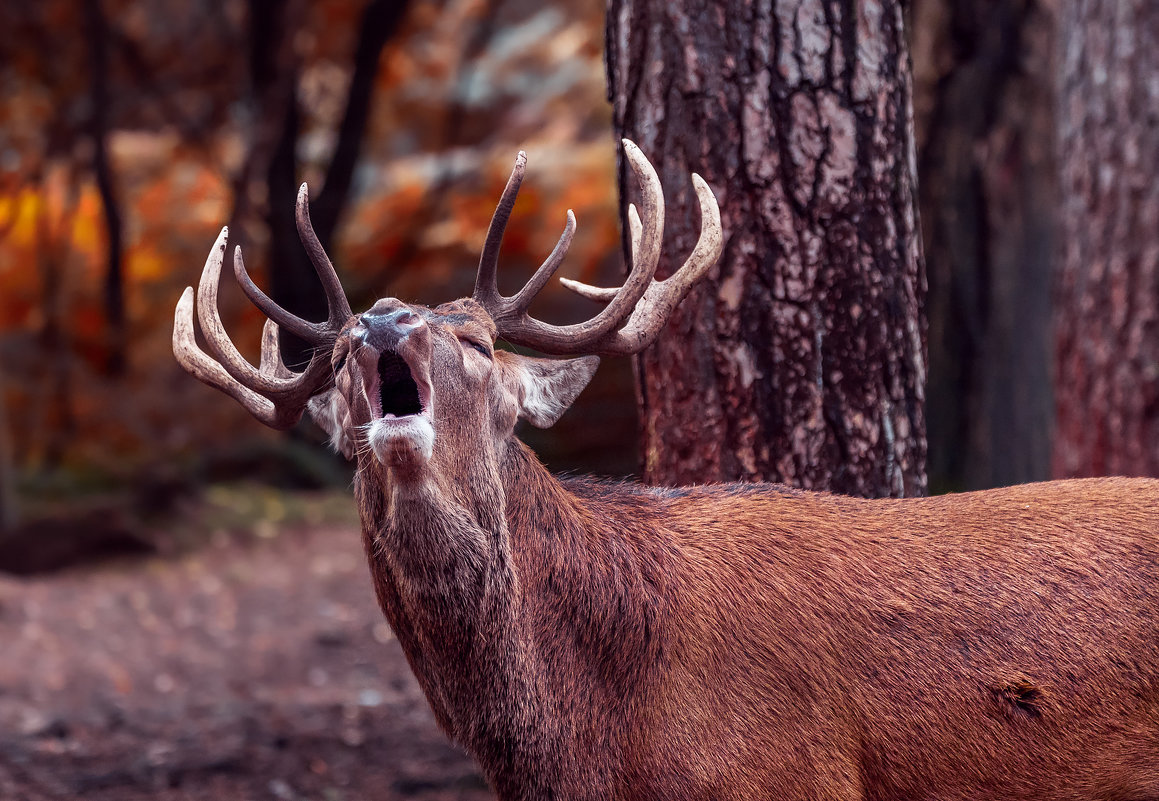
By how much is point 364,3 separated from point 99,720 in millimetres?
9302

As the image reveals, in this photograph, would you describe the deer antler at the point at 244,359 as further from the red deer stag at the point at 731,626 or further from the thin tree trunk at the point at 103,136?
the thin tree trunk at the point at 103,136

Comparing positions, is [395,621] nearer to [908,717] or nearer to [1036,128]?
[908,717]

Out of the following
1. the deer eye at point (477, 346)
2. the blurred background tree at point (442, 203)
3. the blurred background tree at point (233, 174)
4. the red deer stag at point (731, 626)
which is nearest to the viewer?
the red deer stag at point (731, 626)

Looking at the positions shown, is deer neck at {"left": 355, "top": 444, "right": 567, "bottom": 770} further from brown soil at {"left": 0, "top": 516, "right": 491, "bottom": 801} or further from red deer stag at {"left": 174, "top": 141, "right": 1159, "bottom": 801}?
brown soil at {"left": 0, "top": 516, "right": 491, "bottom": 801}

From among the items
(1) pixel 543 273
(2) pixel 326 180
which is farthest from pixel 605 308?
(2) pixel 326 180

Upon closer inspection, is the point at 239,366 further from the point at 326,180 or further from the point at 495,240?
the point at 326,180

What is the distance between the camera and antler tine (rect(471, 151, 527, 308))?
132 inches

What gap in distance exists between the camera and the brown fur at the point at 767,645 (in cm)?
316

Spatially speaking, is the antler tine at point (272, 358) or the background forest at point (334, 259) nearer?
the antler tine at point (272, 358)

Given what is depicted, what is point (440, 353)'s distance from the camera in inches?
126

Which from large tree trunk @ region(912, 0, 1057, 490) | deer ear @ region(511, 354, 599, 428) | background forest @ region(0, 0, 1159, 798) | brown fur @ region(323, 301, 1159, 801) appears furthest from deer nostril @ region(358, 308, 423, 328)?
large tree trunk @ region(912, 0, 1057, 490)

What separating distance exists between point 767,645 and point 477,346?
1117 mm

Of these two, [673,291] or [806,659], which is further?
[673,291]

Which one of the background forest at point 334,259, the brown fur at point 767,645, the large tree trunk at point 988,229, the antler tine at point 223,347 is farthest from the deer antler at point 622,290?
the large tree trunk at point 988,229
